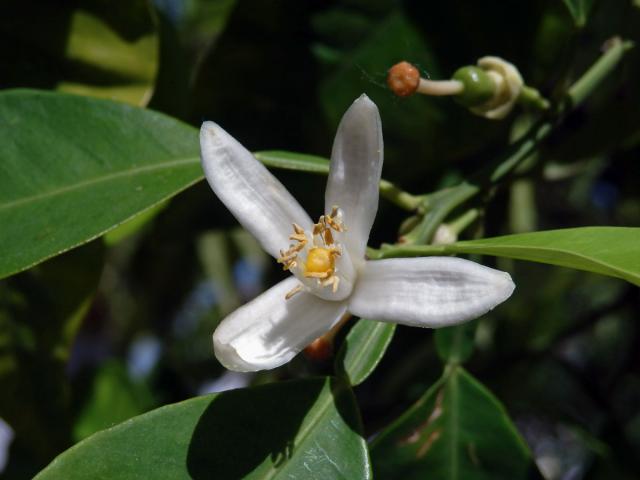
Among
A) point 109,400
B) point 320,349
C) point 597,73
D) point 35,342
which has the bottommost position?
point 109,400

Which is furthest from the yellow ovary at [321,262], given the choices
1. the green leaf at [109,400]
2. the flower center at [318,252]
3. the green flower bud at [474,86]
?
the green leaf at [109,400]

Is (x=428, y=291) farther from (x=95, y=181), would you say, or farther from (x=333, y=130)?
(x=333, y=130)

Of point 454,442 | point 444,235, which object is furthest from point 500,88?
point 454,442

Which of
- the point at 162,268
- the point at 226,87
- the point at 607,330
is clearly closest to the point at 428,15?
the point at 226,87

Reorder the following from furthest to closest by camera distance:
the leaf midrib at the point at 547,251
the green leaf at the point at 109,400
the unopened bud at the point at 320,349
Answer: the green leaf at the point at 109,400 → the unopened bud at the point at 320,349 → the leaf midrib at the point at 547,251

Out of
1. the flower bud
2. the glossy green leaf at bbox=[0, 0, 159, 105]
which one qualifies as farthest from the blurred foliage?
the flower bud

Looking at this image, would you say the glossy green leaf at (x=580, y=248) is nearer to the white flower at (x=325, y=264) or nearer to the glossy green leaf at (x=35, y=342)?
the white flower at (x=325, y=264)
